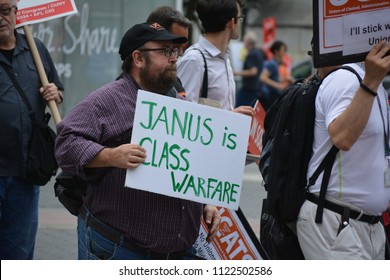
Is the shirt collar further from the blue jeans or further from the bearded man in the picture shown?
the bearded man

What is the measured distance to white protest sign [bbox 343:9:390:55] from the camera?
3.93 metres

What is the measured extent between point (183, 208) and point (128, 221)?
0.83ft

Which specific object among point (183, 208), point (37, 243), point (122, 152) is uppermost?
point (122, 152)

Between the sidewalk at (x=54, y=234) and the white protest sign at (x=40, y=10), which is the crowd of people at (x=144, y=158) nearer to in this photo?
the white protest sign at (x=40, y=10)

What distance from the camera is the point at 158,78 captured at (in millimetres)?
4129

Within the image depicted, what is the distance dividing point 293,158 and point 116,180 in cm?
79

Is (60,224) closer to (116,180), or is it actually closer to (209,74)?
(209,74)

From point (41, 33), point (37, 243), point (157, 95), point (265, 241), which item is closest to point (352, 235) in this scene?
point (265, 241)

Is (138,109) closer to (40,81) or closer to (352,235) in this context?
(352,235)

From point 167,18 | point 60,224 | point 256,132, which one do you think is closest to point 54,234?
point 60,224

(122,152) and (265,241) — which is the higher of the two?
(122,152)

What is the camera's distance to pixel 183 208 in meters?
4.12

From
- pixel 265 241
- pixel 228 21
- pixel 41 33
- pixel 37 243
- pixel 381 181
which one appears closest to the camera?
pixel 381 181

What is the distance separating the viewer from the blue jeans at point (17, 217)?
5203 millimetres
